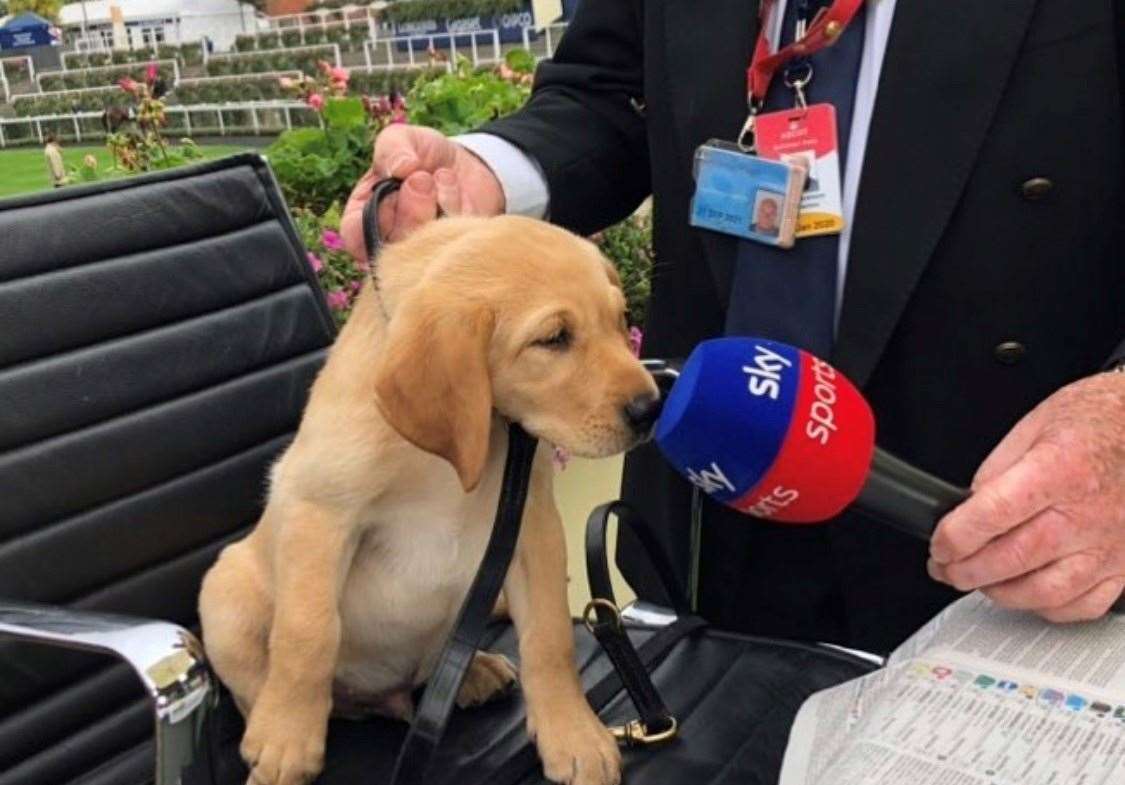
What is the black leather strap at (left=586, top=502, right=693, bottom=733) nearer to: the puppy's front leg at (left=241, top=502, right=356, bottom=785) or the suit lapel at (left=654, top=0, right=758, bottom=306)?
the puppy's front leg at (left=241, top=502, right=356, bottom=785)

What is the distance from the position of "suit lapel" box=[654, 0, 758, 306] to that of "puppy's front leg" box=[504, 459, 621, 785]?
13.3 inches

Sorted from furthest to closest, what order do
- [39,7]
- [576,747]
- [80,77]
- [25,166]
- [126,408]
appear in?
[39,7] < [80,77] < [25,166] < [126,408] < [576,747]

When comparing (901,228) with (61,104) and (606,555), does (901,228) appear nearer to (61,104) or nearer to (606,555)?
(606,555)

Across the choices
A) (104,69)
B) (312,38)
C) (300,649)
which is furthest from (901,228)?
(312,38)

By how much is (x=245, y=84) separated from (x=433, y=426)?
76.7 feet

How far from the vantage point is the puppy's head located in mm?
979

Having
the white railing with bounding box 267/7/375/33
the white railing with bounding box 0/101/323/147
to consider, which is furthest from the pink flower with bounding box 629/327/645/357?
the white railing with bounding box 267/7/375/33

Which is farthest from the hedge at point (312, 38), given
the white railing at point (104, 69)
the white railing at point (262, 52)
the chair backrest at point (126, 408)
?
the chair backrest at point (126, 408)

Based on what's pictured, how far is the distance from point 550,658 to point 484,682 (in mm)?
154

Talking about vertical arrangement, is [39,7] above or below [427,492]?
below

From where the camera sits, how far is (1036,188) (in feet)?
3.96

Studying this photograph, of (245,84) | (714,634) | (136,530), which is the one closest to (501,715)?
(714,634)

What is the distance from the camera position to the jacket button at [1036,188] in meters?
1.20

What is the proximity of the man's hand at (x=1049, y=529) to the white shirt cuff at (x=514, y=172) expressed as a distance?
670 millimetres
